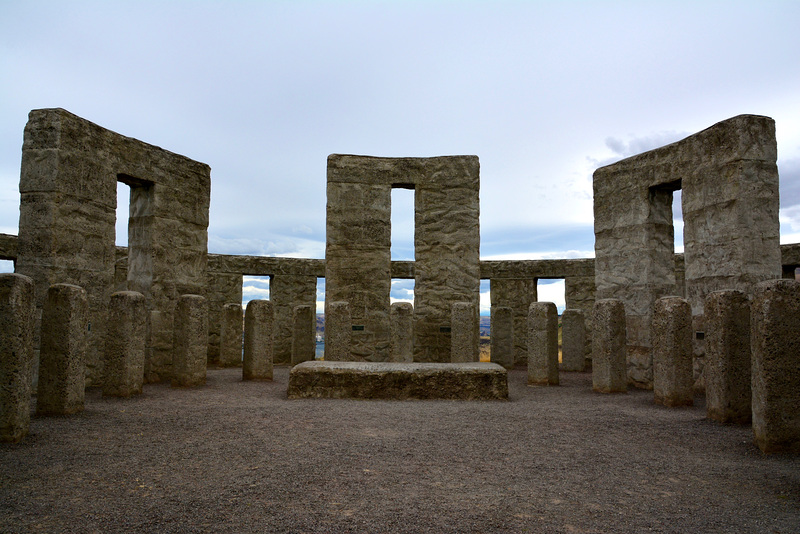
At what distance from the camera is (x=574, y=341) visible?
11.6 m

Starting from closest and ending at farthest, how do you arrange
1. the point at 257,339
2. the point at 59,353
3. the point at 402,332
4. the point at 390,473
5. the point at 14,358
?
the point at 390,473, the point at 14,358, the point at 59,353, the point at 257,339, the point at 402,332

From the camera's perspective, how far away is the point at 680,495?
10.4ft

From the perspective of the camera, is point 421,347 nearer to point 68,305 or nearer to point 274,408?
point 274,408

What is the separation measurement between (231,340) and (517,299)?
7.99m

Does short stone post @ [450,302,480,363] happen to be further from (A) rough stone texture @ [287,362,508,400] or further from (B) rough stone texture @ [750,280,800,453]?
(B) rough stone texture @ [750,280,800,453]

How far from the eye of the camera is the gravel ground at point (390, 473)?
2771 mm

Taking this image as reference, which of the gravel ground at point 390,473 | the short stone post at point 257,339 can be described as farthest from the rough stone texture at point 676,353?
the short stone post at point 257,339

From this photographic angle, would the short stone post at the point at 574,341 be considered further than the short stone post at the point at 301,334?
Yes

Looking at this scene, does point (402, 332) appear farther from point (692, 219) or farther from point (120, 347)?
point (692, 219)

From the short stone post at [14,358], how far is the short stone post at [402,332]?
6522 millimetres

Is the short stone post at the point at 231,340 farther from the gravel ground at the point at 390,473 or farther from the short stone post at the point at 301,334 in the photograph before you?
the gravel ground at the point at 390,473

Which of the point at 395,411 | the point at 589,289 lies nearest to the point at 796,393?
the point at 395,411

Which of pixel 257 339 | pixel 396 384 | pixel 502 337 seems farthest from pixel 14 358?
pixel 502 337

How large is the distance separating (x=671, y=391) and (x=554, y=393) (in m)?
1.66
